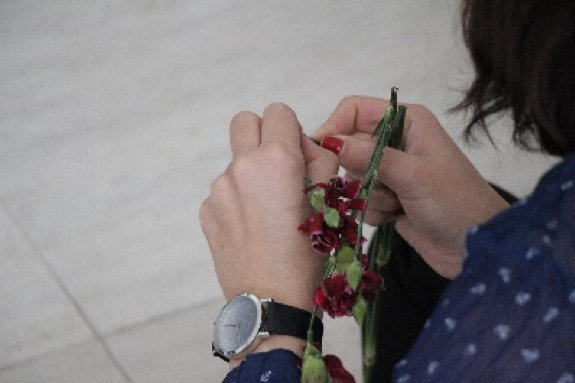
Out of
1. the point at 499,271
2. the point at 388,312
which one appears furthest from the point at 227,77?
the point at 499,271

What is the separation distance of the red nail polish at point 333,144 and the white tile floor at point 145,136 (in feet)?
2.39

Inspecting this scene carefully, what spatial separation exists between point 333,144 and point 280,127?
0.18 feet

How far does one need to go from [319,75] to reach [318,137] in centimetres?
99

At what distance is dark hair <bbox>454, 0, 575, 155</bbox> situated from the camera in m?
0.54

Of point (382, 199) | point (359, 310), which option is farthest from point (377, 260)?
point (359, 310)

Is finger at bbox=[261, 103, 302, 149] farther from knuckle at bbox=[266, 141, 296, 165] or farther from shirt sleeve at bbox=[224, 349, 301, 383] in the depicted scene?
shirt sleeve at bbox=[224, 349, 301, 383]

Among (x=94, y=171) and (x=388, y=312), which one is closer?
(x=388, y=312)

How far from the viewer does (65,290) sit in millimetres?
1528

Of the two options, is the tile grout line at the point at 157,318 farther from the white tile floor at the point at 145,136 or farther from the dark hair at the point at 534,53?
the dark hair at the point at 534,53

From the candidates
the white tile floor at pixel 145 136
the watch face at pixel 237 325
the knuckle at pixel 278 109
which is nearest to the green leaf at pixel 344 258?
the watch face at pixel 237 325

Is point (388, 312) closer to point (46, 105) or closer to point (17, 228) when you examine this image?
point (17, 228)

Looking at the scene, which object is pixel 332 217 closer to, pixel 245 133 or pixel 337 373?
pixel 337 373

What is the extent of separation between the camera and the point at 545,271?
0.52m

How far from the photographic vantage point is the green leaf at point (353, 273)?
560 mm
